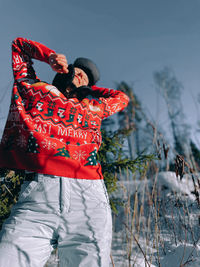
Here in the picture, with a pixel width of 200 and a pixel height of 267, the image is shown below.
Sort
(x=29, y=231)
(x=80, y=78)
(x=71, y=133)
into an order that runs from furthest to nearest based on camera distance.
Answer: (x=80, y=78), (x=71, y=133), (x=29, y=231)

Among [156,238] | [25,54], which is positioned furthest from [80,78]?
[156,238]

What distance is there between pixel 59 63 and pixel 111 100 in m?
0.49

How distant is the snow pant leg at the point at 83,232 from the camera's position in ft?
2.49

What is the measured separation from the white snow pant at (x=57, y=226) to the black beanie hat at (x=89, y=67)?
0.88m

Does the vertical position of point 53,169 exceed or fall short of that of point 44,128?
it falls short

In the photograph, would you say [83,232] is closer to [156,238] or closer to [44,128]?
[44,128]

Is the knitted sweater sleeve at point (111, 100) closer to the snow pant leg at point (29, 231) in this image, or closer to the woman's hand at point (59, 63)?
the woman's hand at point (59, 63)

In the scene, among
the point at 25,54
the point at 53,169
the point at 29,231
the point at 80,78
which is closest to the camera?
the point at 29,231

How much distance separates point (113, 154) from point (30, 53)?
1496 millimetres

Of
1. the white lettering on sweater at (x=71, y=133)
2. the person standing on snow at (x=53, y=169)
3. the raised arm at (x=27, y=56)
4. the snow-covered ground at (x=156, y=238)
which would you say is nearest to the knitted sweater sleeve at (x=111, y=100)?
the person standing on snow at (x=53, y=169)

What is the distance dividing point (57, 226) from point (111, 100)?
0.93 m

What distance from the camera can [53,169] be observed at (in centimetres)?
87

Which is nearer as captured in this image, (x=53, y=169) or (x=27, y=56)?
(x=53, y=169)

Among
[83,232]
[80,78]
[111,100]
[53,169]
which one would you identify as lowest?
[83,232]
